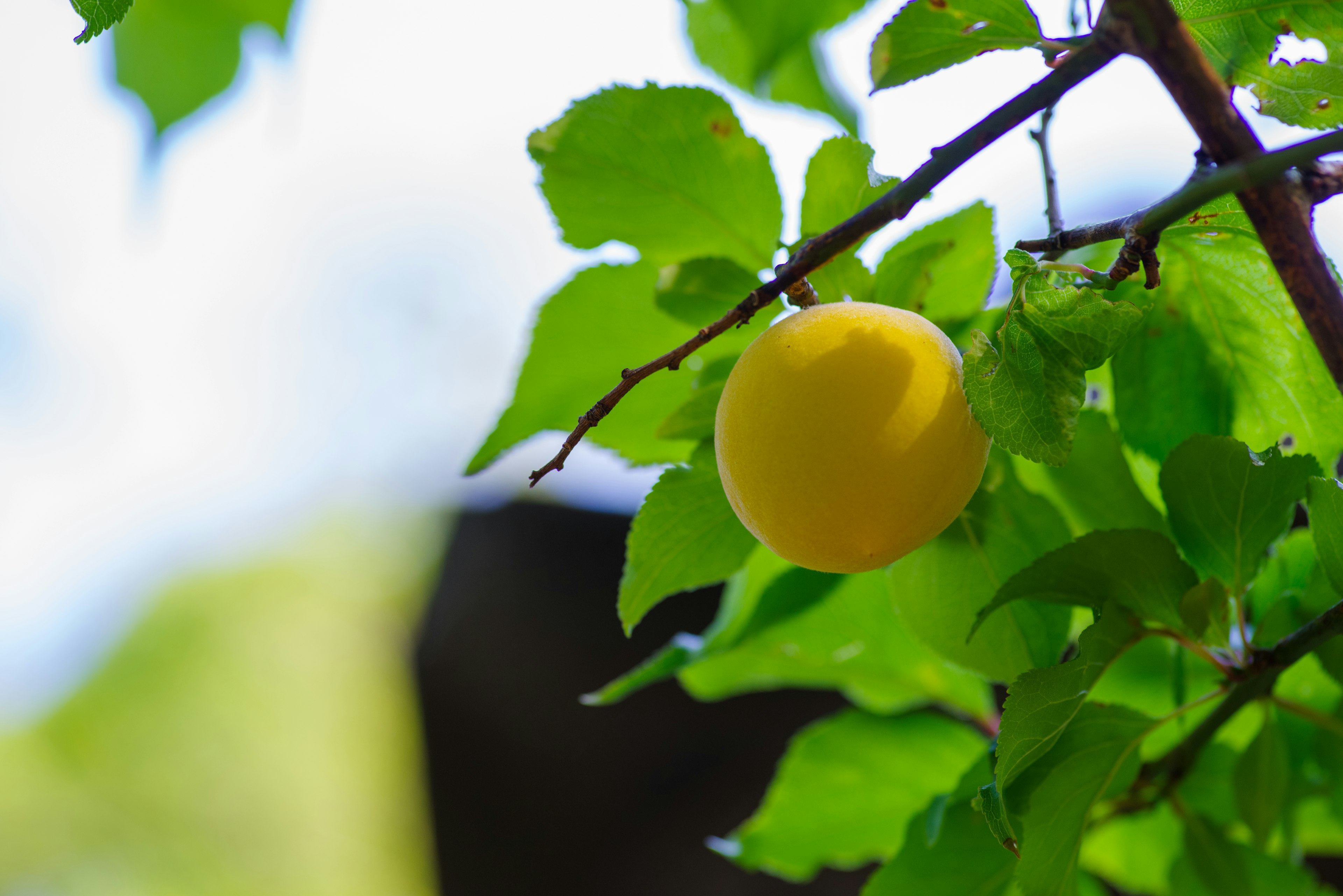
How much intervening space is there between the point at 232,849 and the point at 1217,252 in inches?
89.8

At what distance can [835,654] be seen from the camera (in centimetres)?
43

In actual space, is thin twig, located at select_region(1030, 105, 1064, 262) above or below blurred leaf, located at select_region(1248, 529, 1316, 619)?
above

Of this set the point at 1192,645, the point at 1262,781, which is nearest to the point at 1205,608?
the point at 1192,645

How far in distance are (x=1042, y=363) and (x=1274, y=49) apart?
10cm

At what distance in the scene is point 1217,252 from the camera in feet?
0.85

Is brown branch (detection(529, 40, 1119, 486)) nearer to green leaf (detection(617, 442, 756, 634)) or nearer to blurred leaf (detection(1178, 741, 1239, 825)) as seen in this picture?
green leaf (detection(617, 442, 756, 634))

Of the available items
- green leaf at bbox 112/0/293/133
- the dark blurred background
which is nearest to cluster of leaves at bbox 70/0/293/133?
green leaf at bbox 112/0/293/133

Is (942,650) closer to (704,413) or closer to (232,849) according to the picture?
(704,413)

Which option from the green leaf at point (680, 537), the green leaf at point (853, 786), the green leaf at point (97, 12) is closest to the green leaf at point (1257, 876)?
the green leaf at point (853, 786)

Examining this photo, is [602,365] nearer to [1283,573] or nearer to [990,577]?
[990,577]

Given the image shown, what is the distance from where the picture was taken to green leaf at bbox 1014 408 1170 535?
0.97ft

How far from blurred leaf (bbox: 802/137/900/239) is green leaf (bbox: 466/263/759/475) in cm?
7

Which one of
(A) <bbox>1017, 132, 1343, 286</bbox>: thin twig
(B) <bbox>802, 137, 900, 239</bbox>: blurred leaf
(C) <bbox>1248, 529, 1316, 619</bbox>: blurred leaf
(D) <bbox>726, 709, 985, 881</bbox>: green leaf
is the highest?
(B) <bbox>802, 137, 900, 239</bbox>: blurred leaf

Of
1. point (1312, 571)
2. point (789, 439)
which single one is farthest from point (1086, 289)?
point (1312, 571)
